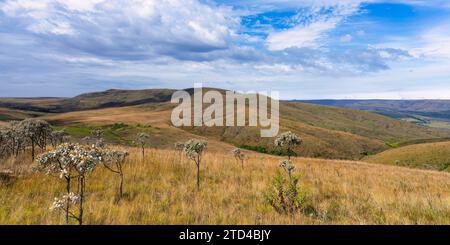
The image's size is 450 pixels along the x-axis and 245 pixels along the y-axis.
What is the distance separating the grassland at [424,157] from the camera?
65.9 m

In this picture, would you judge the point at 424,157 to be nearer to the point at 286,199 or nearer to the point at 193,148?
the point at 193,148

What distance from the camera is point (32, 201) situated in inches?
326

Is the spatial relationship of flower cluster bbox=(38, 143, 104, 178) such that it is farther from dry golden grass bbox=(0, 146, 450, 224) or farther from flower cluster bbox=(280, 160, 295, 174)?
flower cluster bbox=(280, 160, 295, 174)

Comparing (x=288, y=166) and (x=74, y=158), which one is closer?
(x=74, y=158)

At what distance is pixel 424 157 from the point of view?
71688 millimetres

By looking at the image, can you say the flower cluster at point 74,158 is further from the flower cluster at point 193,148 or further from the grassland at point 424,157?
the grassland at point 424,157

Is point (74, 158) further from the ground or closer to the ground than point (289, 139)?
further from the ground
